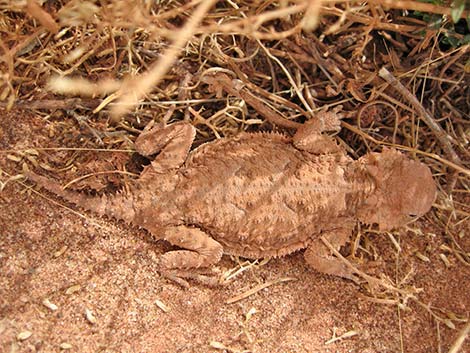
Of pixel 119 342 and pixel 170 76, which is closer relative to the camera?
pixel 119 342

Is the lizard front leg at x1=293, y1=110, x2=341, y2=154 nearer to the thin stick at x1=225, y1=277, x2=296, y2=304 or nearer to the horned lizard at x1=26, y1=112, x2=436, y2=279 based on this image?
the horned lizard at x1=26, y1=112, x2=436, y2=279

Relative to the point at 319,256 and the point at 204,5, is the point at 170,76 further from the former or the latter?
the point at 319,256

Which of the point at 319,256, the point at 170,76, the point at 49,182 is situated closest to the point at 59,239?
the point at 49,182

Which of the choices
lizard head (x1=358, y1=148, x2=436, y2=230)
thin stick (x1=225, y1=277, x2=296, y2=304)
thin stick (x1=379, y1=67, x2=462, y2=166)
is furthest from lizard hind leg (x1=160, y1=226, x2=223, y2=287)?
thin stick (x1=379, y1=67, x2=462, y2=166)

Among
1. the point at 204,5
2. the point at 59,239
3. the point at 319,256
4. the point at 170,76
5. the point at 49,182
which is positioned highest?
the point at 204,5

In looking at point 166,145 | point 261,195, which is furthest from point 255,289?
point 166,145

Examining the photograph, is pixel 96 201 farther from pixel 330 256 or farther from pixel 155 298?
pixel 330 256
